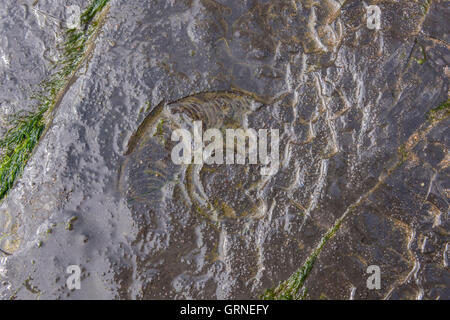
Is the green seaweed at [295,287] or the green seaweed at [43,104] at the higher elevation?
the green seaweed at [43,104]

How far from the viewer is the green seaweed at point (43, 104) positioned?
2611mm

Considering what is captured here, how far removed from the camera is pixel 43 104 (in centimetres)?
275

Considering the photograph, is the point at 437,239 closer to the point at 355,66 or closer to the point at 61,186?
the point at 355,66

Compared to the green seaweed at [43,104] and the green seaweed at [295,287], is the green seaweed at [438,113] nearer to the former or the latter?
the green seaweed at [295,287]

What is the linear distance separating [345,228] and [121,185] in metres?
1.36

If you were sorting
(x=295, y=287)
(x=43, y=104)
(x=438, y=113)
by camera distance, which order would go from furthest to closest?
1. (x=43, y=104)
2. (x=438, y=113)
3. (x=295, y=287)

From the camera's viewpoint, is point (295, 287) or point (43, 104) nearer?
point (295, 287)

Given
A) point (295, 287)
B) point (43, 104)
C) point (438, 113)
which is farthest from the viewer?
point (43, 104)

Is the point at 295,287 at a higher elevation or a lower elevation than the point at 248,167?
lower

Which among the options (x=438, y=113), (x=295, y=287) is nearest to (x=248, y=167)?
(x=295, y=287)

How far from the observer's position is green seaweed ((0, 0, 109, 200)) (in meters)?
2.61

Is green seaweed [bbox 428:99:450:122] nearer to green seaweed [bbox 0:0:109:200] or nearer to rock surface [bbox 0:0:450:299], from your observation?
rock surface [bbox 0:0:450:299]

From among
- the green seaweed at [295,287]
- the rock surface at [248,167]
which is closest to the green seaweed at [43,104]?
the rock surface at [248,167]

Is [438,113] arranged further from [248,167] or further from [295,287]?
[295,287]
